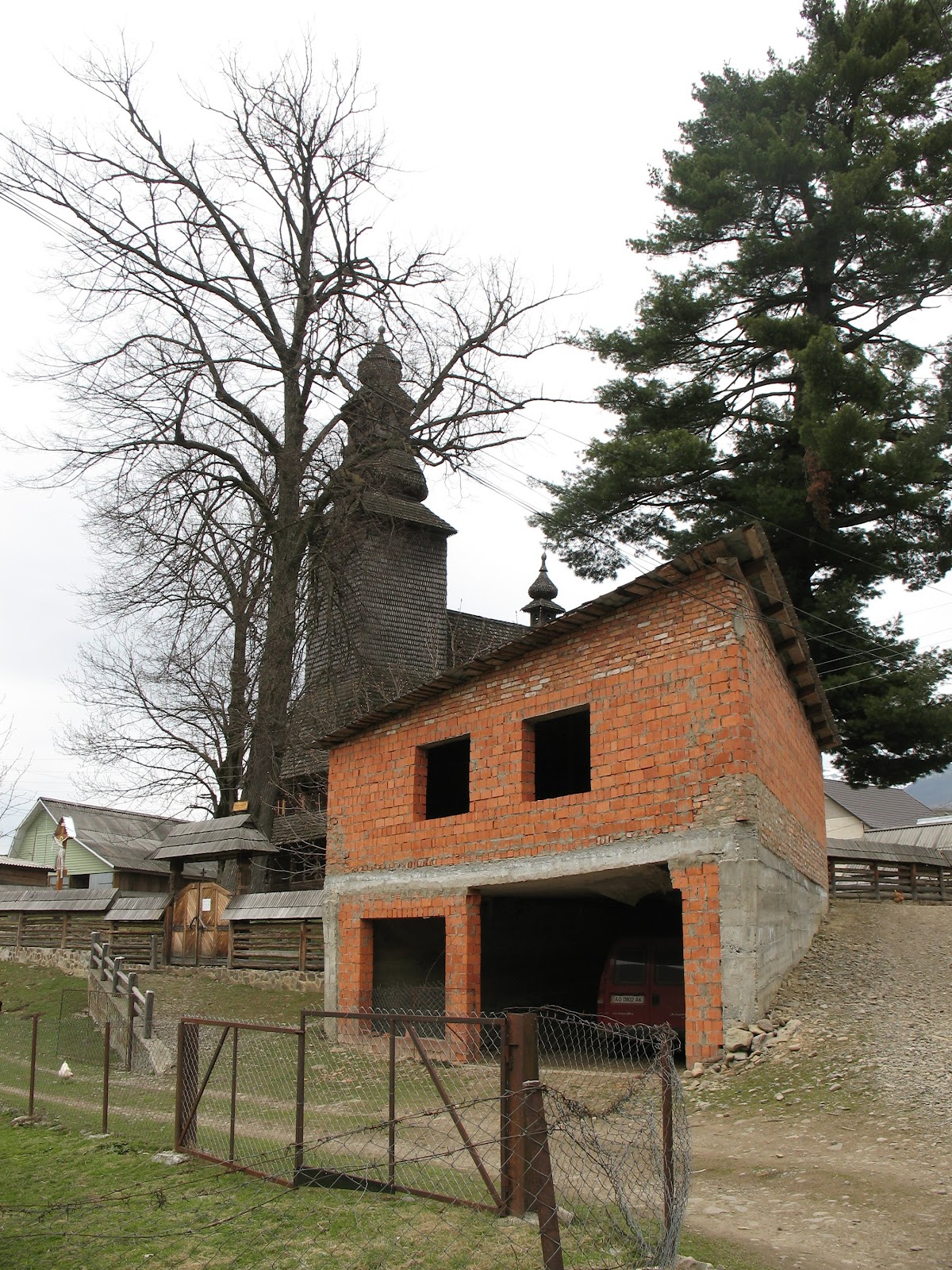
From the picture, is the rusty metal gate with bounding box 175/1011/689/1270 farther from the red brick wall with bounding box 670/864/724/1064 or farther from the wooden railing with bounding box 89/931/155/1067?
the wooden railing with bounding box 89/931/155/1067

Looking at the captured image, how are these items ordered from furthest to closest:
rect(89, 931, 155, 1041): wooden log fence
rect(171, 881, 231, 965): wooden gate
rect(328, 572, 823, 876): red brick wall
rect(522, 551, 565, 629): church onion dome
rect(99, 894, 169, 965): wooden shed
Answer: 1. rect(522, 551, 565, 629): church onion dome
2. rect(99, 894, 169, 965): wooden shed
3. rect(171, 881, 231, 965): wooden gate
4. rect(89, 931, 155, 1041): wooden log fence
5. rect(328, 572, 823, 876): red brick wall

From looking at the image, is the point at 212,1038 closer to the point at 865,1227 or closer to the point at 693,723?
the point at 693,723

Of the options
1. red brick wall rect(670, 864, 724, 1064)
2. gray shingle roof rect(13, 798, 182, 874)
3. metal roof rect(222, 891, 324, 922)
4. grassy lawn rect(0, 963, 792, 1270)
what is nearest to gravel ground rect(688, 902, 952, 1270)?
red brick wall rect(670, 864, 724, 1064)

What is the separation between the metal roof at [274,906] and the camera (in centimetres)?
1905

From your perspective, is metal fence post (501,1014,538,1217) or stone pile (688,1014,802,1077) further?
stone pile (688,1014,802,1077)

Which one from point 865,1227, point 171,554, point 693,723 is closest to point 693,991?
point 693,723

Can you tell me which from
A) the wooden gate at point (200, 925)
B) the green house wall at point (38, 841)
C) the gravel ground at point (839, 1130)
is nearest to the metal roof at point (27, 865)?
the green house wall at point (38, 841)

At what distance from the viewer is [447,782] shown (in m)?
19.1

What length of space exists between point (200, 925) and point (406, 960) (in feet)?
21.4

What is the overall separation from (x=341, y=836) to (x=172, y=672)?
453 inches

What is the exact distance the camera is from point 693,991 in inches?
434

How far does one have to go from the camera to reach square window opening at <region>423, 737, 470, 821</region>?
18.4 m

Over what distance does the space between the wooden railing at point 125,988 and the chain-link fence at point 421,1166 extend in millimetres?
2105

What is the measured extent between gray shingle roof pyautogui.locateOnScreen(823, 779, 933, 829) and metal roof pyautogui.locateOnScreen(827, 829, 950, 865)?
2270cm
